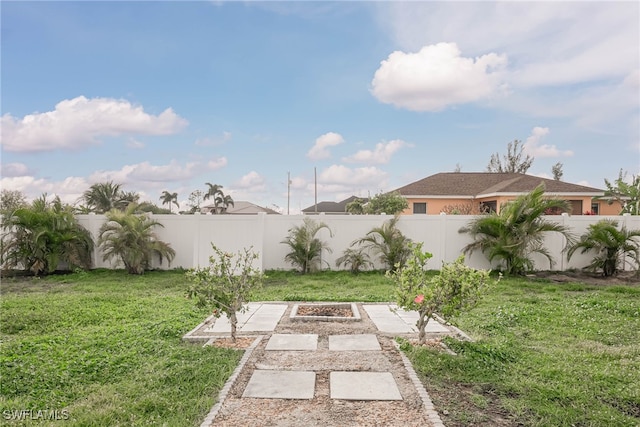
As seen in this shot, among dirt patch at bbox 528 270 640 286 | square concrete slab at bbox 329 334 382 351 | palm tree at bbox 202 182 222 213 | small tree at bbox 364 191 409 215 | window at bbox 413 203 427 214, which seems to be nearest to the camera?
square concrete slab at bbox 329 334 382 351

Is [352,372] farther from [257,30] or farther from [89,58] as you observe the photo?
[89,58]

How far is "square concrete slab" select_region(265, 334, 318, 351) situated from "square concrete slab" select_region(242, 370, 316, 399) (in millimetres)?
875

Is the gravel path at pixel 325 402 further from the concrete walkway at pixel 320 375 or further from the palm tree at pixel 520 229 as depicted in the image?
the palm tree at pixel 520 229

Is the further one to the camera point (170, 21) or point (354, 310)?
point (170, 21)

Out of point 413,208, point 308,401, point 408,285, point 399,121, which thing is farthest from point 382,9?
point 413,208

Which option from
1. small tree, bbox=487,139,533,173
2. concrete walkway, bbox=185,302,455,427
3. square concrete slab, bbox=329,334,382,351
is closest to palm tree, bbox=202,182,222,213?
small tree, bbox=487,139,533,173

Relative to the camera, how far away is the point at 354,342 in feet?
17.3

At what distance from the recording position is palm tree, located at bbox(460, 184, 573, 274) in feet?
36.2

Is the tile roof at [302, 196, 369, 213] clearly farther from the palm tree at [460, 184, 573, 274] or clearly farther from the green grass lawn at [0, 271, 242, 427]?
the green grass lawn at [0, 271, 242, 427]

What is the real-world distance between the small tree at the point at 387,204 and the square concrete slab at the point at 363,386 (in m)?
16.6

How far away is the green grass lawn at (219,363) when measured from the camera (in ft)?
11.0

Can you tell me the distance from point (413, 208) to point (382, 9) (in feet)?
47.1

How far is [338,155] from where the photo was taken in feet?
64.3

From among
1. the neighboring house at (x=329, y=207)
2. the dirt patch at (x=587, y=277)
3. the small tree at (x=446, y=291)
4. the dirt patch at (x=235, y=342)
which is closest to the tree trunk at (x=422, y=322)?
the small tree at (x=446, y=291)
